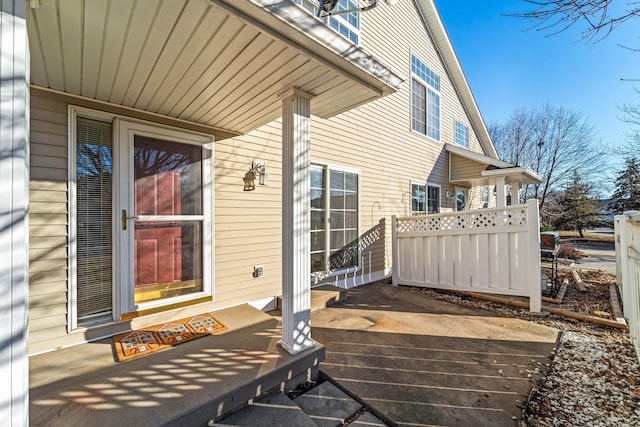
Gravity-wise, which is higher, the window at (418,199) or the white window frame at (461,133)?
the white window frame at (461,133)

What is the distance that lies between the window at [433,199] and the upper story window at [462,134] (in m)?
2.44

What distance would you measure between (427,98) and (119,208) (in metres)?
7.62

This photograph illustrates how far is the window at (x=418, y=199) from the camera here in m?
6.89

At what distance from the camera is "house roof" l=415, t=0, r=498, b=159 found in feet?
24.0

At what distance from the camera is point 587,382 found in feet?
7.19

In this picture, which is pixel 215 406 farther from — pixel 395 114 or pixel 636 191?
pixel 636 191

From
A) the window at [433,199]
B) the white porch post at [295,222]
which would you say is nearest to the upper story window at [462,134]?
the window at [433,199]

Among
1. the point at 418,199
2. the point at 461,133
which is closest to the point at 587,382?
the point at 418,199

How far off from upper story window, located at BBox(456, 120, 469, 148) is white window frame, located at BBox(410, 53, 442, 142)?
1.47 metres

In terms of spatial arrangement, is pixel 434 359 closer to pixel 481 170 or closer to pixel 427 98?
pixel 481 170

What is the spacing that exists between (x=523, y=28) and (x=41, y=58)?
367 cm

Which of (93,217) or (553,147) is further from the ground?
(553,147)

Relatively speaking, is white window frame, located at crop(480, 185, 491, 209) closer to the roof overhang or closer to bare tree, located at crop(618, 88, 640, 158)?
the roof overhang

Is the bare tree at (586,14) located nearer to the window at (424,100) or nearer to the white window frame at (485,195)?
the window at (424,100)
